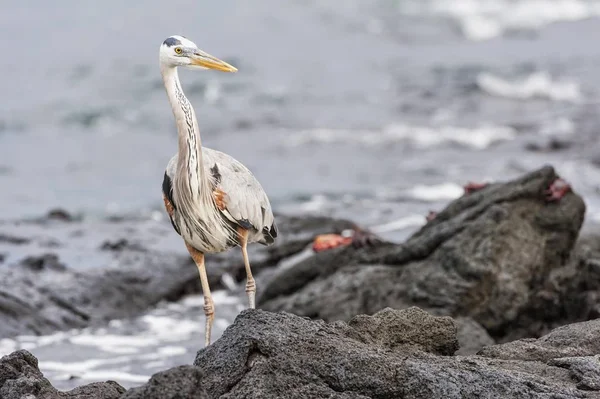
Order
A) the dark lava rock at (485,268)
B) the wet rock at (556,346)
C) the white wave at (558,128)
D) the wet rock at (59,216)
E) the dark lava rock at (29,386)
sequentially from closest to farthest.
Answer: the dark lava rock at (29,386)
the wet rock at (556,346)
the dark lava rock at (485,268)
the wet rock at (59,216)
the white wave at (558,128)

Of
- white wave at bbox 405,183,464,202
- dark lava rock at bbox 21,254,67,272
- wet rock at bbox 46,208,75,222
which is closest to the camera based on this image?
dark lava rock at bbox 21,254,67,272

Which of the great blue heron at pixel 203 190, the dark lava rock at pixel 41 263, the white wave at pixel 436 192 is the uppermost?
the white wave at pixel 436 192

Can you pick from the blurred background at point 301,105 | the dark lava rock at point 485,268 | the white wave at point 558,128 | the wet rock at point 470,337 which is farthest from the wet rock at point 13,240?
the white wave at point 558,128

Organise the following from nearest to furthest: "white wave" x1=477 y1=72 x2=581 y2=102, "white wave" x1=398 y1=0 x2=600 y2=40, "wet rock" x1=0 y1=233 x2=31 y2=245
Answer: "wet rock" x1=0 y1=233 x2=31 y2=245, "white wave" x1=477 y1=72 x2=581 y2=102, "white wave" x1=398 y1=0 x2=600 y2=40

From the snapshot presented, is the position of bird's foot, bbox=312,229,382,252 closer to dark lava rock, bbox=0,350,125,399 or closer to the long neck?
the long neck

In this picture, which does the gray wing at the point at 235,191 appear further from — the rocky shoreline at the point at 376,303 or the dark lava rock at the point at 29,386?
the dark lava rock at the point at 29,386

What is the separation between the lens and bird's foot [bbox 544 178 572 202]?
989 cm

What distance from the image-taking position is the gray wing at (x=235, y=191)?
700 cm

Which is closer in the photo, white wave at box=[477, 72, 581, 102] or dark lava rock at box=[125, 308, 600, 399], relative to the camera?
dark lava rock at box=[125, 308, 600, 399]

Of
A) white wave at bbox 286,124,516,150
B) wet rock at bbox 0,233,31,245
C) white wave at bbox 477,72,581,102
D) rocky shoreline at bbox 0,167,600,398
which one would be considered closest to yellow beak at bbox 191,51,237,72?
rocky shoreline at bbox 0,167,600,398

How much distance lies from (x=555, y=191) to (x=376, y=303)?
1841 millimetres

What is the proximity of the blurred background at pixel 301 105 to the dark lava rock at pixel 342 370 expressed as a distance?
458 cm

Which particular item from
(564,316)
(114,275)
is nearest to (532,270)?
(564,316)

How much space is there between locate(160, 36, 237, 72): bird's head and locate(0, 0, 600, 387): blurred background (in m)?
3.65
